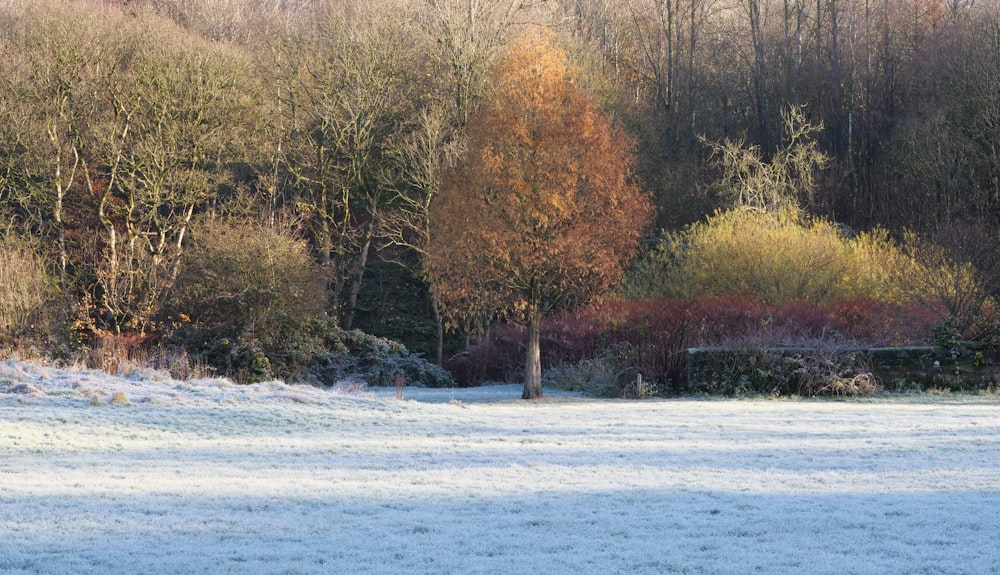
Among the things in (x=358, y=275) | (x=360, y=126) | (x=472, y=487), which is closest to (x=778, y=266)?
(x=358, y=275)

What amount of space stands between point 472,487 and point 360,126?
26409 mm

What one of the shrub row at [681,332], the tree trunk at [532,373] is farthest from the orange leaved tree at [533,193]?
the shrub row at [681,332]

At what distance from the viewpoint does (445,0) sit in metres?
34.7

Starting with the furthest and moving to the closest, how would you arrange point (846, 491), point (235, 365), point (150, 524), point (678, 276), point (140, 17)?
1. point (140, 17)
2. point (678, 276)
3. point (235, 365)
4. point (846, 491)
5. point (150, 524)

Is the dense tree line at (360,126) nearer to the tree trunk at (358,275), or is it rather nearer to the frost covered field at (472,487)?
the tree trunk at (358,275)

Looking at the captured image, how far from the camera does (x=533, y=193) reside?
19297 millimetres

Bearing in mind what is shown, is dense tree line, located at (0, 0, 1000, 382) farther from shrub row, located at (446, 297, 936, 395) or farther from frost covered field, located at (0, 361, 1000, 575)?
frost covered field, located at (0, 361, 1000, 575)

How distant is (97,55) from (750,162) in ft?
68.1

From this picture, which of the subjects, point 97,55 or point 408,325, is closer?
point 97,55

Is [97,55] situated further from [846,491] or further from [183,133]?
[846,491]

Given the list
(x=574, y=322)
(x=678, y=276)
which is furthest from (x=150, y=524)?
(x=678, y=276)

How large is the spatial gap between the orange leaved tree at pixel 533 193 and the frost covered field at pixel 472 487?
4.35m

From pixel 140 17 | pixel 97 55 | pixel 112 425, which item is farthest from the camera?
pixel 140 17

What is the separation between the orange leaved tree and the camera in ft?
63.0
